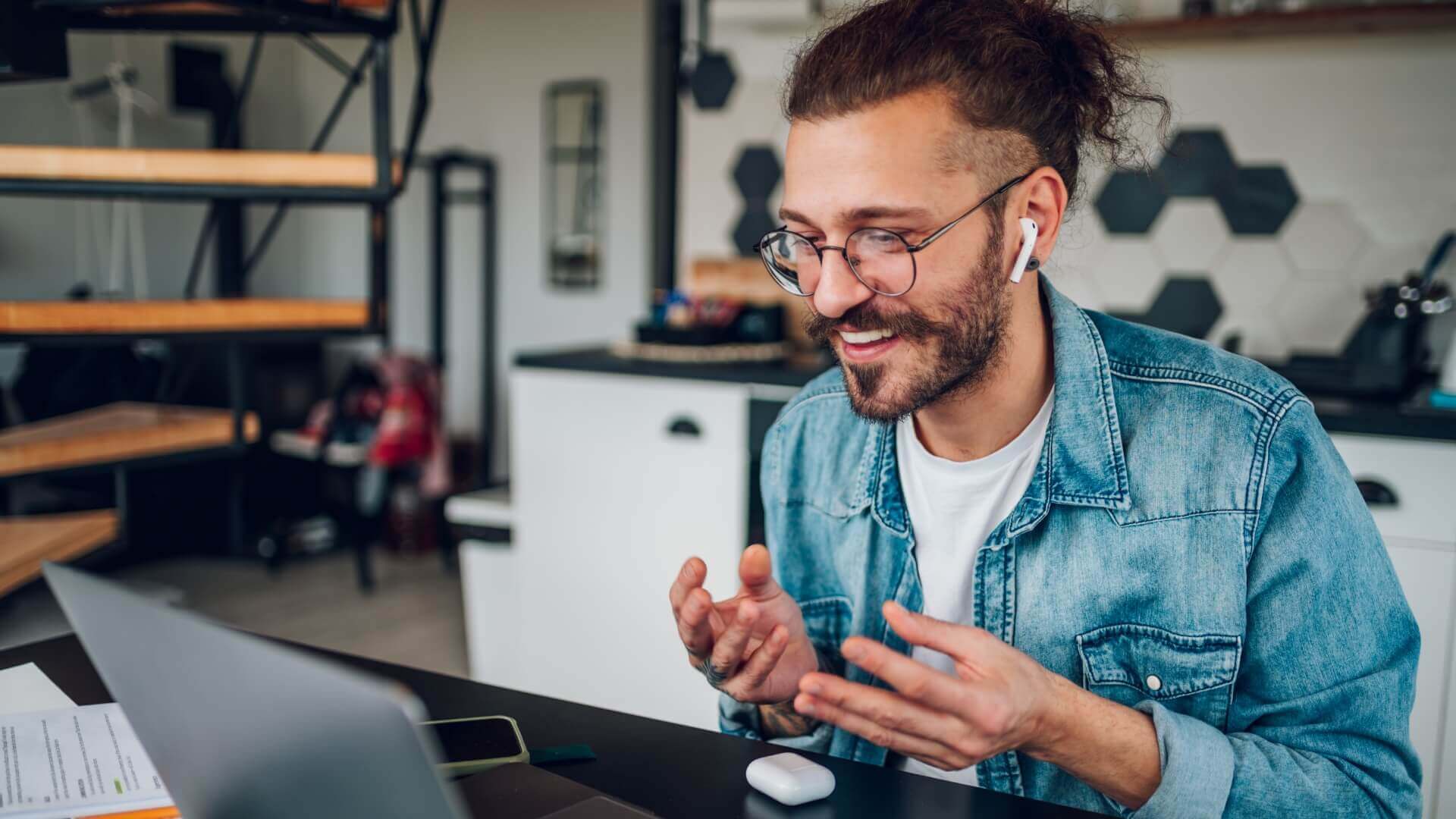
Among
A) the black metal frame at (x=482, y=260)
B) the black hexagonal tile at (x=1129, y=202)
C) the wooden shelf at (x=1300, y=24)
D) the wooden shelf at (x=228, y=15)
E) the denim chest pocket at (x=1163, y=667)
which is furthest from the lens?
the black metal frame at (x=482, y=260)

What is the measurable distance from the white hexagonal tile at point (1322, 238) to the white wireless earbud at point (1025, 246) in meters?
1.59

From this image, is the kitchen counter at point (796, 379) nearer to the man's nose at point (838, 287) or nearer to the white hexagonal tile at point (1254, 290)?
the white hexagonal tile at point (1254, 290)

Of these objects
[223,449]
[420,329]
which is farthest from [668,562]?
[420,329]

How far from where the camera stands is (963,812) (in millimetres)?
729

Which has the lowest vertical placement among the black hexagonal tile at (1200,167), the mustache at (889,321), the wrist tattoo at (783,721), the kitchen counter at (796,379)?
the wrist tattoo at (783,721)

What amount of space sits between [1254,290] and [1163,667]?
1668mm

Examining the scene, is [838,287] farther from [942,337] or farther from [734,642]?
[734,642]

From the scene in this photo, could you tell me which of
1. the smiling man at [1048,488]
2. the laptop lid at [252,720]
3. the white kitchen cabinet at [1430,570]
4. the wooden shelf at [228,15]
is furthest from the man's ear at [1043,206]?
the white kitchen cabinet at [1430,570]

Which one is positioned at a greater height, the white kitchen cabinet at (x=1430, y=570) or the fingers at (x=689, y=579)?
the fingers at (x=689, y=579)

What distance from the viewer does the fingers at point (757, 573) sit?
2.89ft

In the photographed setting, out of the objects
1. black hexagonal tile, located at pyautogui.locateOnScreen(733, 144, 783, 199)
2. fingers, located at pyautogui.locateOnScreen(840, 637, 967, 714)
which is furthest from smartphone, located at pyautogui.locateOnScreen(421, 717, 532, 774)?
black hexagonal tile, located at pyautogui.locateOnScreen(733, 144, 783, 199)

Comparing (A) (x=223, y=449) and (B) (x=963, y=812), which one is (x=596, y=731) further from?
(A) (x=223, y=449)

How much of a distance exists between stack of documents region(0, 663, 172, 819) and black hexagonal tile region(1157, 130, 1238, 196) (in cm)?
222

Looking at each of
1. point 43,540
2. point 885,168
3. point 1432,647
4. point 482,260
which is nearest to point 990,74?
point 885,168
